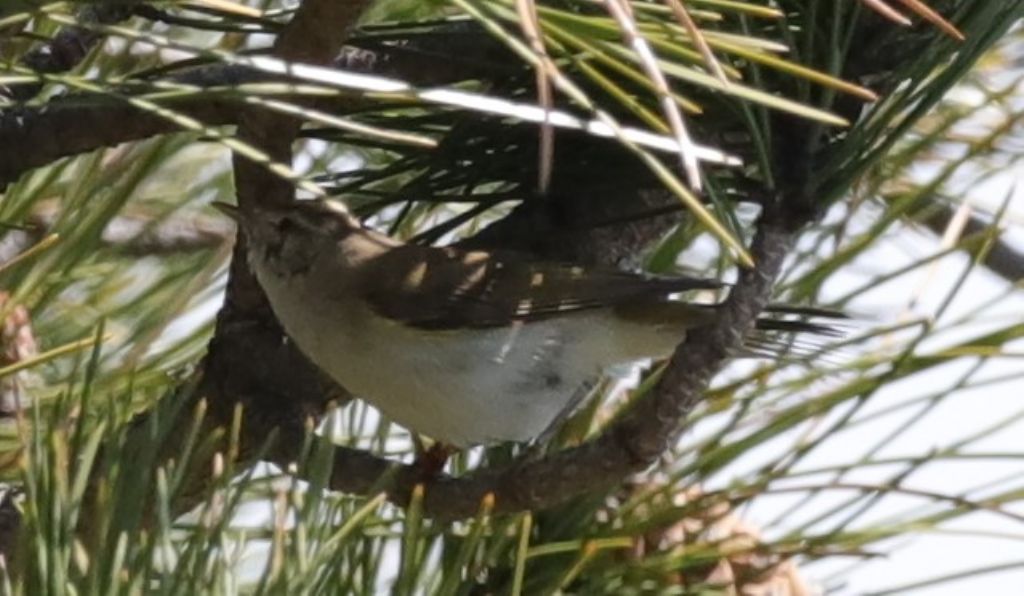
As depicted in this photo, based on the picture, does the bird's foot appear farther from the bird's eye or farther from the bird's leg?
the bird's eye

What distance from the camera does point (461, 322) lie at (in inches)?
60.4

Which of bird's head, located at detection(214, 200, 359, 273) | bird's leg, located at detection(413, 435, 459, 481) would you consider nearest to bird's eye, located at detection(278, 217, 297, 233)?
bird's head, located at detection(214, 200, 359, 273)

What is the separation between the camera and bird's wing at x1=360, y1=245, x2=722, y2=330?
1.33m

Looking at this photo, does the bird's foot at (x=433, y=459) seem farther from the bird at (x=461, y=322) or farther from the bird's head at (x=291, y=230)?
the bird's head at (x=291, y=230)

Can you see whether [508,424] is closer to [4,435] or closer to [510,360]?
[510,360]

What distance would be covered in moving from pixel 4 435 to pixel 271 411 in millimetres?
195

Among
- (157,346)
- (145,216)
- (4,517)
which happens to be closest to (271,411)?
(4,517)

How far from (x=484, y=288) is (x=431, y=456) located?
23 centimetres

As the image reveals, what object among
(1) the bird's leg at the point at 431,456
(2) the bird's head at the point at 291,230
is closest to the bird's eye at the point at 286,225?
(2) the bird's head at the point at 291,230

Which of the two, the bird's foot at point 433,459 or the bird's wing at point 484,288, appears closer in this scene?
the bird's foot at point 433,459

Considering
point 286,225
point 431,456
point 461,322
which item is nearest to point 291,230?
point 286,225

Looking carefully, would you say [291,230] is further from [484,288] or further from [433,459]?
[433,459]

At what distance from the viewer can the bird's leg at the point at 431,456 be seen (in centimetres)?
115

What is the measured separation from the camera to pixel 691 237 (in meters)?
1.23
